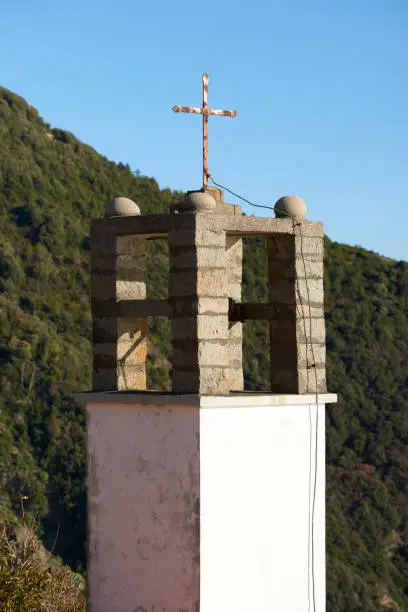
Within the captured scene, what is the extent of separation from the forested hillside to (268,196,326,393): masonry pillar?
54.6 feet

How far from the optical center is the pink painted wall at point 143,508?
13.1 metres

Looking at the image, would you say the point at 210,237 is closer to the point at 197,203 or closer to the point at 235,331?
the point at 197,203

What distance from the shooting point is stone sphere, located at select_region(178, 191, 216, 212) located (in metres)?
13.6

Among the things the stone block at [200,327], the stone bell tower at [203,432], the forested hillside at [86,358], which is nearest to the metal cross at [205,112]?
Result: the stone bell tower at [203,432]

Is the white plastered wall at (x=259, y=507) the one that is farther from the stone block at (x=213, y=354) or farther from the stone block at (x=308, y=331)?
the stone block at (x=308, y=331)

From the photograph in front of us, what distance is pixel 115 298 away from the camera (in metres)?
14.4

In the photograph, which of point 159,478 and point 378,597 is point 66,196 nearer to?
point 378,597

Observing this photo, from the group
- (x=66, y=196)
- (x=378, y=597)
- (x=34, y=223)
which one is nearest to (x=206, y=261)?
(x=378, y=597)

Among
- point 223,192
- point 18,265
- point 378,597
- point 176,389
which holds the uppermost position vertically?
point 18,265

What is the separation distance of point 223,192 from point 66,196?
3618 cm

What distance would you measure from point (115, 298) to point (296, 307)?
1.92 meters

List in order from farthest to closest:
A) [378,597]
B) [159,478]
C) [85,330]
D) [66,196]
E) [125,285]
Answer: [66,196]
[85,330]
[378,597]
[125,285]
[159,478]

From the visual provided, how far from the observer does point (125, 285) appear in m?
14.5

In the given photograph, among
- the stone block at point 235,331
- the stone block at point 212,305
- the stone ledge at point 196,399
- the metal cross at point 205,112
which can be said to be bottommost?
the stone ledge at point 196,399
